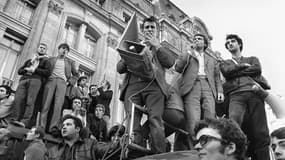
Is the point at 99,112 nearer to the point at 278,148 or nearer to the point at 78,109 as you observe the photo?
the point at 78,109

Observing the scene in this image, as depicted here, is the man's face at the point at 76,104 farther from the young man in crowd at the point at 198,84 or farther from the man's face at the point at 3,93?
the young man in crowd at the point at 198,84

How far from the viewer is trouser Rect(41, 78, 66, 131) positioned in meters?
5.46

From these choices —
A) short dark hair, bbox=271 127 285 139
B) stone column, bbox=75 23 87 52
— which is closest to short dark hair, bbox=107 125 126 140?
short dark hair, bbox=271 127 285 139

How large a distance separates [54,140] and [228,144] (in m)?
3.19

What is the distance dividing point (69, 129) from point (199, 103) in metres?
2.02

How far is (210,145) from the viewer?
224 cm

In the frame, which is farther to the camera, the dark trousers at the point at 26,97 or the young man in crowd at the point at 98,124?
the young man in crowd at the point at 98,124

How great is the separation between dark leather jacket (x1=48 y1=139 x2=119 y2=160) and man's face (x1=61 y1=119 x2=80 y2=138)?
13 cm

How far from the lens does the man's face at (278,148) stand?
8.39ft

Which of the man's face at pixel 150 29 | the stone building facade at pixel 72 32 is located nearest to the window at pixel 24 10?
the stone building facade at pixel 72 32

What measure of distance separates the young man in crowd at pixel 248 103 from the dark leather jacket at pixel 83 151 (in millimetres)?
1919

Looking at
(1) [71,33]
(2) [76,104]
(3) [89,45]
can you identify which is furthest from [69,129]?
(3) [89,45]

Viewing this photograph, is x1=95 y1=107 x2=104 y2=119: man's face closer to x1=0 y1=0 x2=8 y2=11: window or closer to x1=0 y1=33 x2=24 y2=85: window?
x1=0 y1=33 x2=24 y2=85: window

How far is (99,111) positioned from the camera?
628cm
